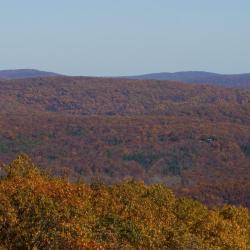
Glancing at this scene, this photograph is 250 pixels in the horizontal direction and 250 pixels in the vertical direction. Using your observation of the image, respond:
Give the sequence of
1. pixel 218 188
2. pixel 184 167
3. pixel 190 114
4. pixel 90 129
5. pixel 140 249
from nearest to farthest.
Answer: pixel 140 249 < pixel 218 188 < pixel 184 167 < pixel 90 129 < pixel 190 114

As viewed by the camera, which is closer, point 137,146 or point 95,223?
point 95,223

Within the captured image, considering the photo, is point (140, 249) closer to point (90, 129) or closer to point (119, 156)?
point (119, 156)

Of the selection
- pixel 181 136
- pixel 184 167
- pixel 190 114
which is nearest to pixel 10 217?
pixel 184 167

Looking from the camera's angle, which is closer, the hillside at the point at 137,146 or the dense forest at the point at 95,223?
the dense forest at the point at 95,223

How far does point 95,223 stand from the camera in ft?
92.2

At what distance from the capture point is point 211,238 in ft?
103

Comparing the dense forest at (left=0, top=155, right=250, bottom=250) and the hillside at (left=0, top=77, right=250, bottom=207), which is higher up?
the dense forest at (left=0, top=155, right=250, bottom=250)

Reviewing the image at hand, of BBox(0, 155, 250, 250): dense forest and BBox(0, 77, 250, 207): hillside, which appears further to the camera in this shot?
BBox(0, 77, 250, 207): hillside

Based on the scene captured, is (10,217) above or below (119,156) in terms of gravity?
above

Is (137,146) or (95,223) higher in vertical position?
(95,223)

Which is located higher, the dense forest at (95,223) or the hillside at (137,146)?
the dense forest at (95,223)

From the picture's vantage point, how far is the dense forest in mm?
25578

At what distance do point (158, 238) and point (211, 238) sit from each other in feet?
14.1

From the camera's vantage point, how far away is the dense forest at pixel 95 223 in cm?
2558
